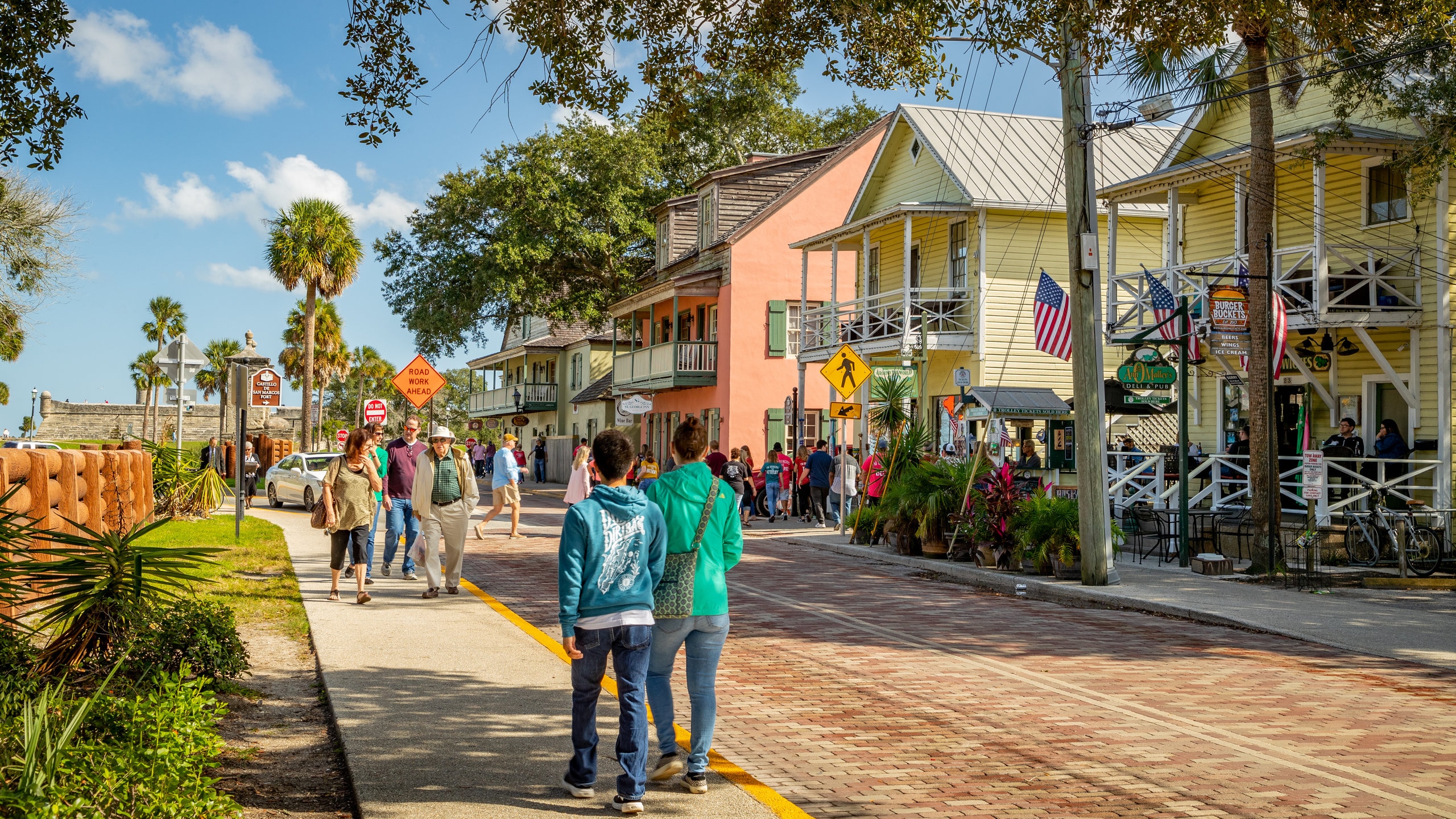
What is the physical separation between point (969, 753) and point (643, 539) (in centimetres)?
247

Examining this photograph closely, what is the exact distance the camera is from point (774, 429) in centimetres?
3784

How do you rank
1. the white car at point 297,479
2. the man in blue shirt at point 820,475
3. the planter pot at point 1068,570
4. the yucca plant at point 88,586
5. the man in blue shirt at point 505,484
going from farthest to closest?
the white car at point 297,479, the man in blue shirt at point 820,475, the man in blue shirt at point 505,484, the planter pot at point 1068,570, the yucca plant at point 88,586

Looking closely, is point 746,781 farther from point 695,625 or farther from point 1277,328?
point 1277,328

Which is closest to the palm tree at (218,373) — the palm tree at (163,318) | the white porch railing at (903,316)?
the palm tree at (163,318)

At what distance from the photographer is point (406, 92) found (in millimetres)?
10438

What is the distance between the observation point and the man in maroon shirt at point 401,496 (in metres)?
14.4

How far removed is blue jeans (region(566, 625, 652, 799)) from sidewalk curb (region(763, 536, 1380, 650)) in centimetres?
758

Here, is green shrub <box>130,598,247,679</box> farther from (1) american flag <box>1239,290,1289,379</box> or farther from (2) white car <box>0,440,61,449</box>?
(2) white car <box>0,440,61,449</box>

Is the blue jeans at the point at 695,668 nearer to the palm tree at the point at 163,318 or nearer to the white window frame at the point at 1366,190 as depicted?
the white window frame at the point at 1366,190

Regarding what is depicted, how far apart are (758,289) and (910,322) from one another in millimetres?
11356

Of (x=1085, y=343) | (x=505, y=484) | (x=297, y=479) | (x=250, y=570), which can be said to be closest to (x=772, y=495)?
(x=505, y=484)

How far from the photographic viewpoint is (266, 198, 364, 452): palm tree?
44375mm

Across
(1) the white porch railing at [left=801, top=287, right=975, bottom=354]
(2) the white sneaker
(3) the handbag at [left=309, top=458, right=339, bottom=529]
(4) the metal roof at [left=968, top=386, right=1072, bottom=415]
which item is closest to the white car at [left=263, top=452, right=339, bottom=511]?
(1) the white porch railing at [left=801, top=287, right=975, bottom=354]

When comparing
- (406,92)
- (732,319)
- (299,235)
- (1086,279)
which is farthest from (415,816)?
(299,235)
